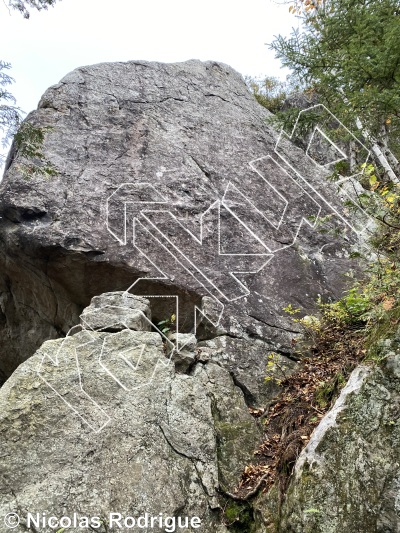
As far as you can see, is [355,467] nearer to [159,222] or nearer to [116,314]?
[116,314]

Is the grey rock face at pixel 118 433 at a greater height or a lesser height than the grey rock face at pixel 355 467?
lesser

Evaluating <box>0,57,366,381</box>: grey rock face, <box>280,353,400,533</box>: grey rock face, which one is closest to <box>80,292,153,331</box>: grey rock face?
<box>0,57,366,381</box>: grey rock face

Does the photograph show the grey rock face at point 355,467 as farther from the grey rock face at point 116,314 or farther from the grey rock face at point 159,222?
the grey rock face at point 116,314

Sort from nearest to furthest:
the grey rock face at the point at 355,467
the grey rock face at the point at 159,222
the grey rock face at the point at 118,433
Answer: the grey rock face at the point at 355,467
the grey rock face at the point at 118,433
the grey rock face at the point at 159,222

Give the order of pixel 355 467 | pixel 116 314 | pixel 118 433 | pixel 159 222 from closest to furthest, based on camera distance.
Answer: pixel 355 467
pixel 118 433
pixel 116 314
pixel 159 222

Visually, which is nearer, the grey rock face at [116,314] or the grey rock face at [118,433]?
the grey rock face at [118,433]

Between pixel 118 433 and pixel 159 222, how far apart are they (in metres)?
3.37

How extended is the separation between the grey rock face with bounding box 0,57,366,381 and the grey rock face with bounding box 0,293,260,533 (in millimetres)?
1004

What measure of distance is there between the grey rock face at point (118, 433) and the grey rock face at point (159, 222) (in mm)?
1004

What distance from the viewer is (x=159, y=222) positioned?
7.46m

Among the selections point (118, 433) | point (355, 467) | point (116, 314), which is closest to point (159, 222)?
point (116, 314)

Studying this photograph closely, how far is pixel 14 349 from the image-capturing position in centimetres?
862

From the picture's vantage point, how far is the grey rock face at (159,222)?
22.9ft

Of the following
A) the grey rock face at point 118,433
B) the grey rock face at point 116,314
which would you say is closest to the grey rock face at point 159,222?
the grey rock face at point 116,314
